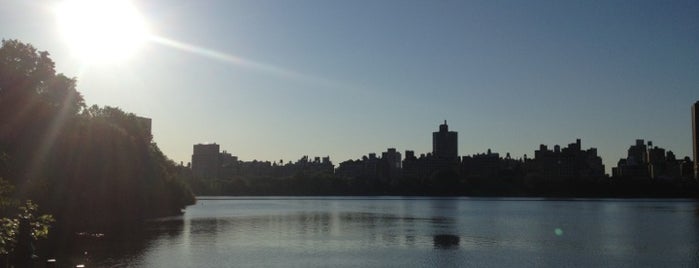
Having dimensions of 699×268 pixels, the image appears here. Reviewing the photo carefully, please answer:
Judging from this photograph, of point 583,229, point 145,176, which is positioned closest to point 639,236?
point 583,229

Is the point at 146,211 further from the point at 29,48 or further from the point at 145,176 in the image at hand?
the point at 29,48

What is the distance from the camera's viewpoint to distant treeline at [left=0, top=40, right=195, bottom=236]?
3944cm

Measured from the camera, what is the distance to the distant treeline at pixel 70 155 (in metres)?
39.4

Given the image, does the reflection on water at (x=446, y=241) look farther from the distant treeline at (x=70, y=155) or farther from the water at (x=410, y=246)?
the distant treeline at (x=70, y=155)

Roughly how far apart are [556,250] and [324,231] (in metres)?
28.1

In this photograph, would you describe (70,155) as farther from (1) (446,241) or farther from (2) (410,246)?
(1) (446,241)

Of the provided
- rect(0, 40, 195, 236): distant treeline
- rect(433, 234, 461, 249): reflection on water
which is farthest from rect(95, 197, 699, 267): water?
rect(0, 40, 195, 236): distant treeline

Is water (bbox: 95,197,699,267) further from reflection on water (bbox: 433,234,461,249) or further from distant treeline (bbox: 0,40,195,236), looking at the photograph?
distant treeline (bbox: 0,40,195,236)

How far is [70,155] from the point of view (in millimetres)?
70812

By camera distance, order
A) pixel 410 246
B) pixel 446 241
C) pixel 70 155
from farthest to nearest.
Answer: pixel 70 155 → pixel 446 241 → pixel 410 246

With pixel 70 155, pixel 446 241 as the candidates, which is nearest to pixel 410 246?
pixel 446 241

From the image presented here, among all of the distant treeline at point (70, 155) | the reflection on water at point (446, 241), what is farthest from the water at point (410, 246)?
the distant treeline at point (70, 155)

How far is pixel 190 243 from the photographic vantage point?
5809 cm

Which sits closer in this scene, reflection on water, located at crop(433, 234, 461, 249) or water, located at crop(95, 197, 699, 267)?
water, located at crop(95, 197, 699, 267)
